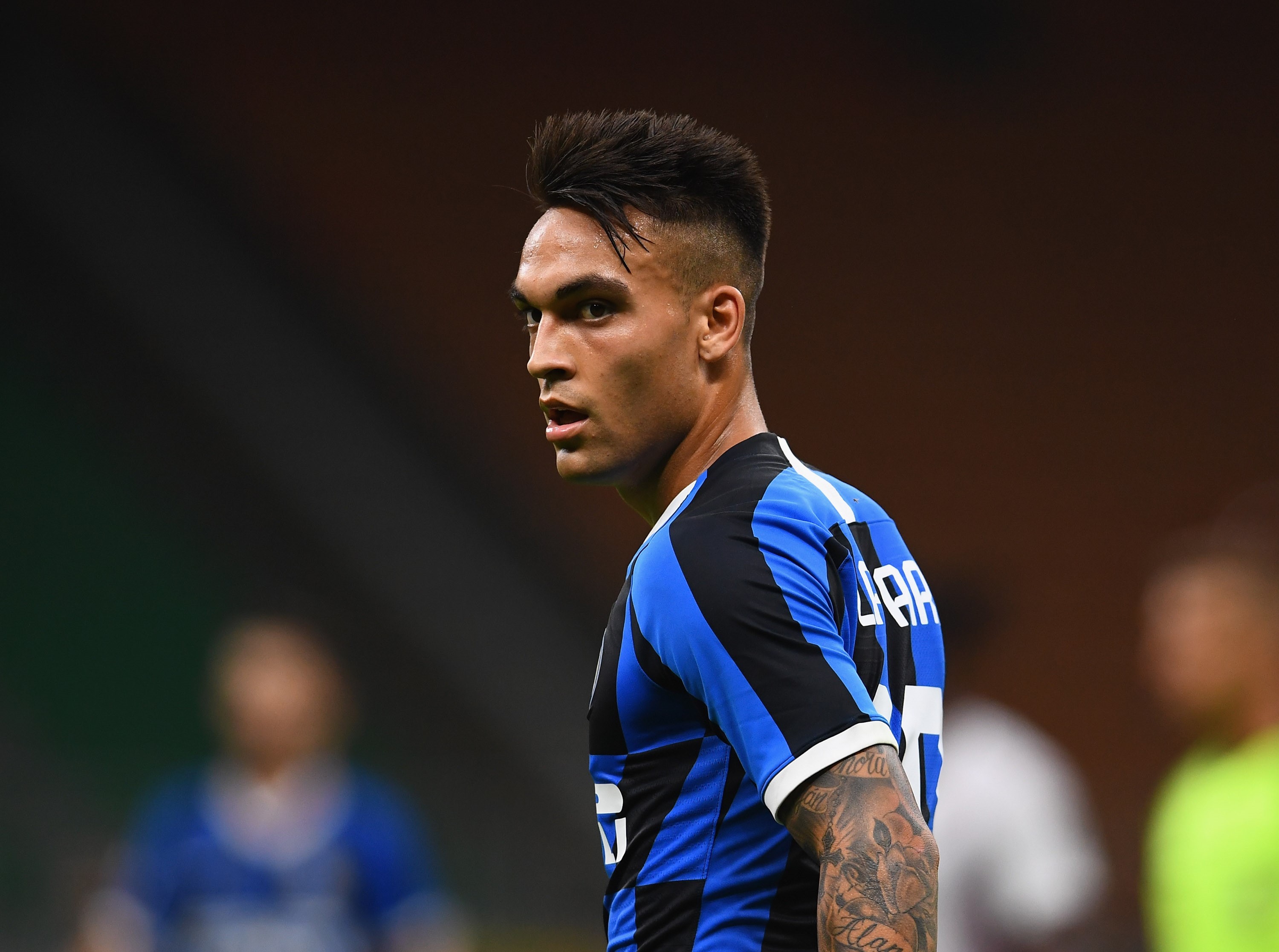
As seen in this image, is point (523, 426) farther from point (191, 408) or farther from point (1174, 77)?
point (1174, 77)

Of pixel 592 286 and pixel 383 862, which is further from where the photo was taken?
pixel 383 862

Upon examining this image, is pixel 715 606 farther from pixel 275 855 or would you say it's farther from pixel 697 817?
pixel 275 855

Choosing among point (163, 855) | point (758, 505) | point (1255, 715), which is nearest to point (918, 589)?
point (758, 505)

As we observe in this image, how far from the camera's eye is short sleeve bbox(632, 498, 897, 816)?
5.06ft

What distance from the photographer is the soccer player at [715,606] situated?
1.53 meters

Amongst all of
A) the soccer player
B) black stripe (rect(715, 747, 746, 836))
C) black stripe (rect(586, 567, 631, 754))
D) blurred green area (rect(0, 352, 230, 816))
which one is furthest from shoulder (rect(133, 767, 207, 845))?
blurred green area (rect(0, 352, 230, 816))

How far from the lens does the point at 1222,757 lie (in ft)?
12.7

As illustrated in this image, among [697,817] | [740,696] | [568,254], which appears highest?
[568,254]

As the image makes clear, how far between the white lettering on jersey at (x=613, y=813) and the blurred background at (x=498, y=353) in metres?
7.46

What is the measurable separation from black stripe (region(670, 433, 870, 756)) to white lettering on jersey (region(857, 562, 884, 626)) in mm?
161

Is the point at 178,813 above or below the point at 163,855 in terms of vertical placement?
above

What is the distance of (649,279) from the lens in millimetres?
1892

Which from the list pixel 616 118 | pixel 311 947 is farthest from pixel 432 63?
pixel 616 118

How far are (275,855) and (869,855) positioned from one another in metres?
4.07
